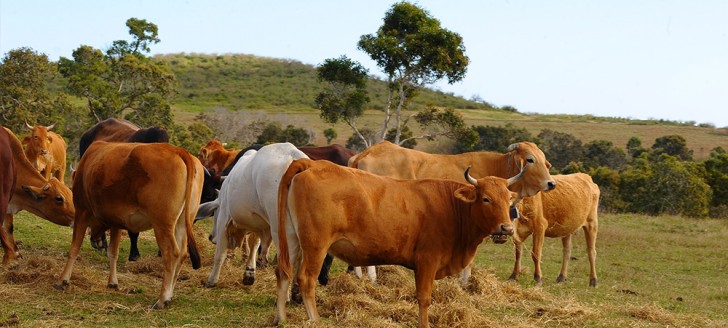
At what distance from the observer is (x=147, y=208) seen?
846cm

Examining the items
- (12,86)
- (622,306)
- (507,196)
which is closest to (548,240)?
(622,306)

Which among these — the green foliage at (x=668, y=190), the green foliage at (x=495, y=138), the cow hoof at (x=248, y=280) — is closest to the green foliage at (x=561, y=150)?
the green foliage at (x=495, y=138)

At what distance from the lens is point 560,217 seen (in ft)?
41.3

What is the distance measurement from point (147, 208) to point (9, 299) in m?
1.65

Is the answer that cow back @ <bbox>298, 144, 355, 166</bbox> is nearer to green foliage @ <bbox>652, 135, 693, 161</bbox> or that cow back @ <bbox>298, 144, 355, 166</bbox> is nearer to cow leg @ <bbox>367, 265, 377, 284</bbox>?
cow leg @ <bbox>367, 265, 377, 284</bbox>

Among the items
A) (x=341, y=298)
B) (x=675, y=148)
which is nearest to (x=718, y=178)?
(x=675, y=148)

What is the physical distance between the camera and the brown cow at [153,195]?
8.44 meters

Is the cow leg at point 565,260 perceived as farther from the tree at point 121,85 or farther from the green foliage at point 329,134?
the green foliage at point 329,134

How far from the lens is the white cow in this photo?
8781 mm

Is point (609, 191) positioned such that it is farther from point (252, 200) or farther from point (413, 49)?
point (252, 200)

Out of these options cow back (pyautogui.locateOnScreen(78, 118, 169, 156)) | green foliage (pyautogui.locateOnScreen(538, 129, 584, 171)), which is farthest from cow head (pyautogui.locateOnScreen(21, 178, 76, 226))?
green foliage (pyautogui.locateOnScreen(538, 129, 584, 171))

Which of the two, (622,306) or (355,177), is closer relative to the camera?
(355,177)

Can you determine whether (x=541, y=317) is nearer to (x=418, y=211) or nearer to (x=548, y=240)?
(x=418, y=211)

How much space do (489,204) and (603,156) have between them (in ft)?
120
